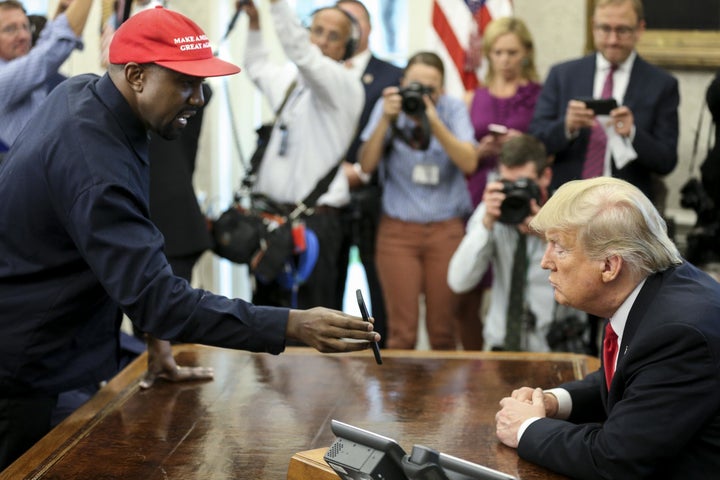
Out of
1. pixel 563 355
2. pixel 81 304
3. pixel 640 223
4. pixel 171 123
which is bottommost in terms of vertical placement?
pixel 563 355

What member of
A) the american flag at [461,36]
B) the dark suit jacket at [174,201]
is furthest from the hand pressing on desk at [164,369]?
the american flag at [461,36]

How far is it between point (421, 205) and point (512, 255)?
2.42 feet

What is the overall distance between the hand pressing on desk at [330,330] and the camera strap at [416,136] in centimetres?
233

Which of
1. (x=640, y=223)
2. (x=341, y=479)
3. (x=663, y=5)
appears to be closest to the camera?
(x=341, y=479)

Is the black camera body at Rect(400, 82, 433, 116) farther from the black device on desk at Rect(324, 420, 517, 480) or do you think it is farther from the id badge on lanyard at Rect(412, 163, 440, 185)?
the black device on desk at Rect(324, 420, 517, 480)

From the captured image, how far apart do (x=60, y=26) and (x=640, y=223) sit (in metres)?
2.59

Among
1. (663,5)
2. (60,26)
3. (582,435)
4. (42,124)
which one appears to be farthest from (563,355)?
(663,5)

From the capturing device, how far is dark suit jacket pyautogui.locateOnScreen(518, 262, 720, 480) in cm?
206

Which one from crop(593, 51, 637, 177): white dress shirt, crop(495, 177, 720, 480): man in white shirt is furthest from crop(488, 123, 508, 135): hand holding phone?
crop(495, 177, 720, 480): man in white shirt

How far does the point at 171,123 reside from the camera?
102 inches

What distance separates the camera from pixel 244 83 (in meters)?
6.47

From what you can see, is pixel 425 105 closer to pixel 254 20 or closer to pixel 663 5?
pixel 254 20

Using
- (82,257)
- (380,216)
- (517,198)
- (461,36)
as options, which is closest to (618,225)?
(82,257)

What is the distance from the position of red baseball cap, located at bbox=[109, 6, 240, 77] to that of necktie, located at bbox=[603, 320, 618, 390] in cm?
105
